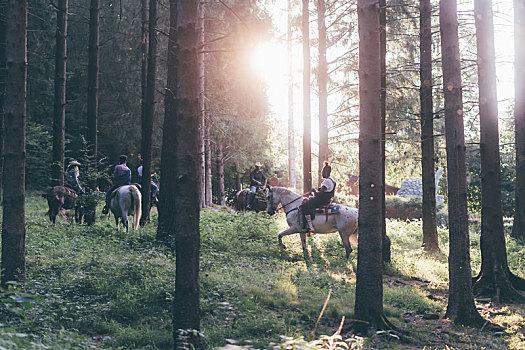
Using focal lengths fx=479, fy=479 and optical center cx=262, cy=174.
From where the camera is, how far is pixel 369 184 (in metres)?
7.98

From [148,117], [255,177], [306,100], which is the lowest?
[255,177]

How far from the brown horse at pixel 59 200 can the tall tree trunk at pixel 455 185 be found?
494 inches

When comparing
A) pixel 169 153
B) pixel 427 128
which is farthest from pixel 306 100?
pixel 169 153

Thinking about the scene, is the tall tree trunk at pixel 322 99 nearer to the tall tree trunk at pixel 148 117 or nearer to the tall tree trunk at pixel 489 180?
the tall tree trunk at pixel 148 117

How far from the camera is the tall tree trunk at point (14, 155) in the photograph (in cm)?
815

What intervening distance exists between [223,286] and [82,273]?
2887 mm

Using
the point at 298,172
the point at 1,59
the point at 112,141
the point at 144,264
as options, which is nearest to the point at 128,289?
the point at 144,264

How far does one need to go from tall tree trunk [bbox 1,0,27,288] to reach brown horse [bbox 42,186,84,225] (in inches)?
339

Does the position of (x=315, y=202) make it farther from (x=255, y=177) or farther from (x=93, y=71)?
(x=93, y=71)

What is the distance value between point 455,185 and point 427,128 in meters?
6.84

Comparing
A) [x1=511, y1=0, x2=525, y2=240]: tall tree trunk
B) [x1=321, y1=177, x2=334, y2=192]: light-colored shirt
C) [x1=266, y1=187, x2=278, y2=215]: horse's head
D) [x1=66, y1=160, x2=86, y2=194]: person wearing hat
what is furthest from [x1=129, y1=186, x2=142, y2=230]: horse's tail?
[x1=511, y1=0, x2=525, y2=240]: tall tree trunk

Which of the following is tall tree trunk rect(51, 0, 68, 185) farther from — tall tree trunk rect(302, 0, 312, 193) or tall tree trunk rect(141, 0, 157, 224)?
tall tree trunk rect(302, 0, 312, 193)

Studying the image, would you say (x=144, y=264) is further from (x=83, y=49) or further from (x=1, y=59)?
(x=83, y=49)

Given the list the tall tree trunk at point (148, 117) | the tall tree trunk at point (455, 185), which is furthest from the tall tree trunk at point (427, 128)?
the tall tree trunk at point (148, 117)
